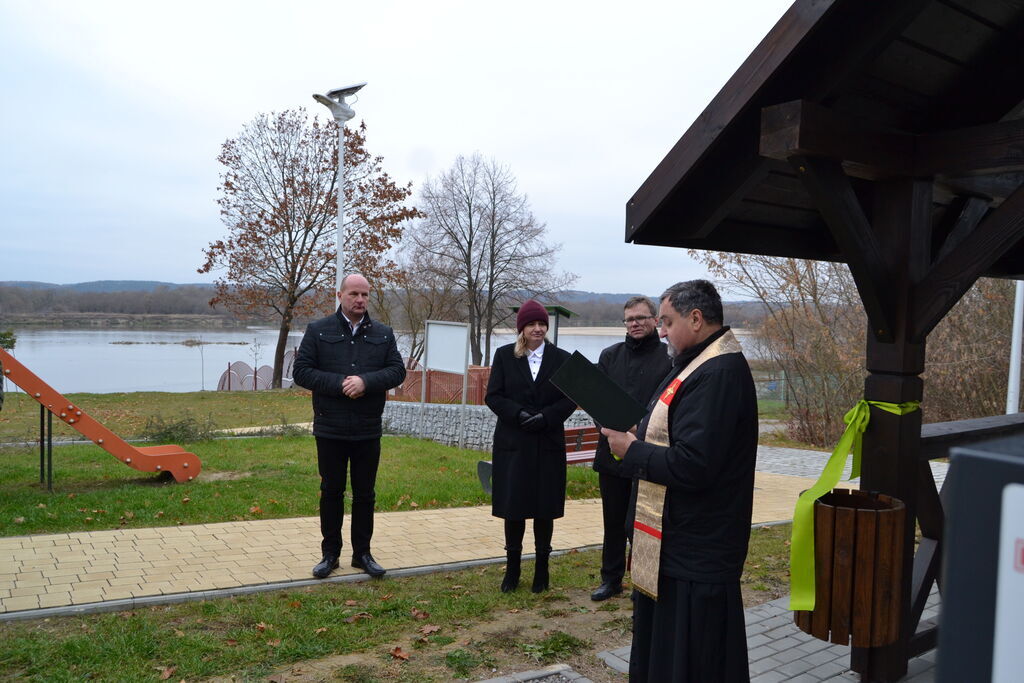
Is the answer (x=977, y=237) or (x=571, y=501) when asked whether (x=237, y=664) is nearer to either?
(x=977, y=237)

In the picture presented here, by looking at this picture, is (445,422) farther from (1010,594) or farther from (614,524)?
(1010,594)

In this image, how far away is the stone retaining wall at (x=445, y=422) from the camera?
46.0ft

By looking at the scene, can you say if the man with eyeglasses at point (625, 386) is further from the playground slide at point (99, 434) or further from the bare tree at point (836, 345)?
the bare tree at point (836, 345)

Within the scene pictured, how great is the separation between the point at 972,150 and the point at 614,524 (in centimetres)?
328

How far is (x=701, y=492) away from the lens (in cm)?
321

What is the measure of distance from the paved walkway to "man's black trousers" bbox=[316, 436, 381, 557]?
277mm

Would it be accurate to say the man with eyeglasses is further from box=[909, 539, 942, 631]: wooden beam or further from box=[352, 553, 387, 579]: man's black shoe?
box=[909, 539, 942, 631]: wooden beam

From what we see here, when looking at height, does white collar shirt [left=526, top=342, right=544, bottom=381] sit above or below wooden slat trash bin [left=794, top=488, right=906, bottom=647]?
above

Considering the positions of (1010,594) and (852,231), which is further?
(852,231)

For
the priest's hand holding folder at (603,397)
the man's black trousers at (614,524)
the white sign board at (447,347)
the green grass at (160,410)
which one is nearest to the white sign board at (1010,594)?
the priest's hand holding folder at (603,397)

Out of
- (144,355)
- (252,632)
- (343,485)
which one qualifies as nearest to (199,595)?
(252,632)

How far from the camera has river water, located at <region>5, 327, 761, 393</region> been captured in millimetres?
28766

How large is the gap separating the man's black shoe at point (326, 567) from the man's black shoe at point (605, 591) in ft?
6.35

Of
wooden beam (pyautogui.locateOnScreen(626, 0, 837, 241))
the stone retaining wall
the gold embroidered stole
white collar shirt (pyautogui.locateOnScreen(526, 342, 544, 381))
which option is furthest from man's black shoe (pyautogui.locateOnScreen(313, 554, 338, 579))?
the stone retaining wall
